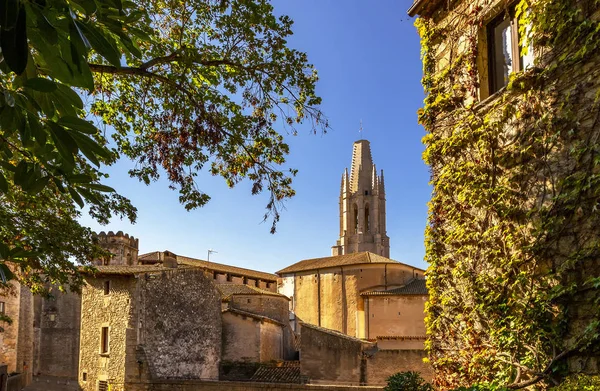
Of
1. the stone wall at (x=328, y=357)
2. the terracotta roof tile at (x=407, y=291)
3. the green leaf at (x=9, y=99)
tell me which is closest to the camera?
the green leaf at (x=9, y=99)

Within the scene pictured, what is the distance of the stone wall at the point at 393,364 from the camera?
2572 centimetres

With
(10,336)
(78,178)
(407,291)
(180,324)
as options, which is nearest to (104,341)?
(180,324)

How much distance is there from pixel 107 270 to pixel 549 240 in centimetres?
2408

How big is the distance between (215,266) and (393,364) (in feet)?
82.0

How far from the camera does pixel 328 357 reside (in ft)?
88.0

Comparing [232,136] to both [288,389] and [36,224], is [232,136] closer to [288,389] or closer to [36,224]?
[36,224]

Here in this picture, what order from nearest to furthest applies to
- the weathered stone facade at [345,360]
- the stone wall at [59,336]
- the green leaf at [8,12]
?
the green leaf at [8,12]
the weathered stone facade at [345,360]
the stone wall at [59,336]

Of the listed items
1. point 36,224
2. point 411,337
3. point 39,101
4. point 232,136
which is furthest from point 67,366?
point 39,101

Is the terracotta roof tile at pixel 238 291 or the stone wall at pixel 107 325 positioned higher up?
the terracotta roof tile at pixel 238 291

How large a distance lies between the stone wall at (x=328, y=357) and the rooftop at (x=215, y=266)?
66.8ft

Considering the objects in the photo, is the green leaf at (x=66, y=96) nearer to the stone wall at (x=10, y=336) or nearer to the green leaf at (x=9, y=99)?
the green leaf at (x=9, y=99)

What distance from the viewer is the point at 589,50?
6.12 metres

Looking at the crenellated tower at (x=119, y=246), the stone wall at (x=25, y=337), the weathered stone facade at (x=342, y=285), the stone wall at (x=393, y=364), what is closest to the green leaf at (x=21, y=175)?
the stone wall at (x=393, y=364)

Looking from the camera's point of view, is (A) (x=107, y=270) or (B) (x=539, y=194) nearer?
(B) (x=539, y=194)
